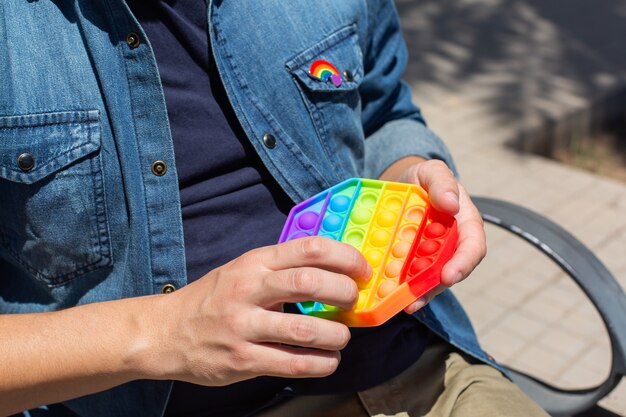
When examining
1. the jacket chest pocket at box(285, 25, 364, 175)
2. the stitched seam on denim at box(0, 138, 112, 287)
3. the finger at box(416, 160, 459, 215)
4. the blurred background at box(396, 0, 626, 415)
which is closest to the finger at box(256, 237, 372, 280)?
the finger at box(416, 160, 459, 215)

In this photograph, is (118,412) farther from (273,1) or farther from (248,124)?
(273,1)

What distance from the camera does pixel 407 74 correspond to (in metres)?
4.61

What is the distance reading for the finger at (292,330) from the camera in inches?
38.6

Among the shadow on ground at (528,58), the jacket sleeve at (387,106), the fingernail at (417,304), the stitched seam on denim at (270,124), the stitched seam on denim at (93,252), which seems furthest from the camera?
the shadow on ground at (528,58)

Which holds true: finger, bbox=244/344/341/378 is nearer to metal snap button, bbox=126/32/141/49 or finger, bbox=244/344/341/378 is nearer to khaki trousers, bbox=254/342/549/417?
khaki trousers, bbox=254/342/549/417

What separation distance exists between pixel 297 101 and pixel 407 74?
10.9ft

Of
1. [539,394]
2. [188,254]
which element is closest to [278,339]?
[188,254]

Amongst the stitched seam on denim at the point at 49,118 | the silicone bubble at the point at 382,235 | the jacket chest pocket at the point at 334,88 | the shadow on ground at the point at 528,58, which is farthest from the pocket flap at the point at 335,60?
the shadow on ground at the point at 528,58

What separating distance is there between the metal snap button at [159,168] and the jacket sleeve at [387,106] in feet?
1.45

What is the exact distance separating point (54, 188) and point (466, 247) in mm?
567

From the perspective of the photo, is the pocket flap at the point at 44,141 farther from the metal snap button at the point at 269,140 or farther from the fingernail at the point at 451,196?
the fingernail at the point at 451,196

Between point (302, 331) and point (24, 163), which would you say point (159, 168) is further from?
point (302, 331)

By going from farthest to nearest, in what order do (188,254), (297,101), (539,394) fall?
(539,394) → (297,101) → (188,254)

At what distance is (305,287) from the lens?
96 centimetres
